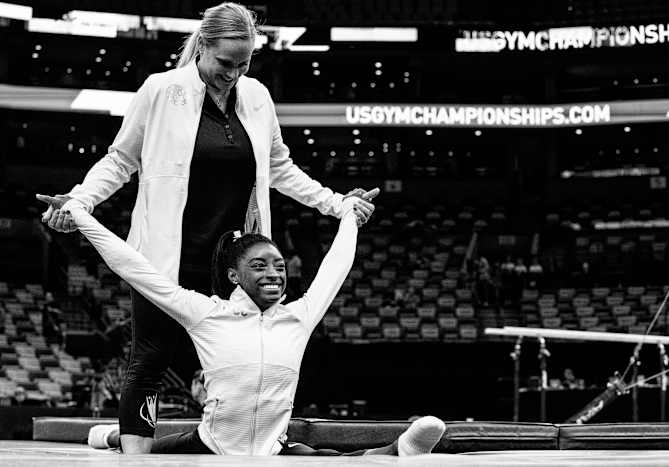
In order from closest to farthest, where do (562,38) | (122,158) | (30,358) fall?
(122,158) → (30,358) → (562,38)

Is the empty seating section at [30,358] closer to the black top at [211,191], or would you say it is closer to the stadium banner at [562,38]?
the black top at [211,191]

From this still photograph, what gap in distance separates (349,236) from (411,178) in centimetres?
2215

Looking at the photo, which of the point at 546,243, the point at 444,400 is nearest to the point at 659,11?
the point at 546,243

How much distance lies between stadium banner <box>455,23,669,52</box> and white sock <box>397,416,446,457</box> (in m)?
20.4

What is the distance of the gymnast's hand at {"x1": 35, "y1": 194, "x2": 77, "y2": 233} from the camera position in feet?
10.2

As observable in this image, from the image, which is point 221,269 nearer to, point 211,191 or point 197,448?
point 211,191

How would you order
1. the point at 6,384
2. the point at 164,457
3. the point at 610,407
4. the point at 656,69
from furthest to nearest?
the point at 656,69 < the point at 6,384 < the point at 610,407 < the point at 164,457

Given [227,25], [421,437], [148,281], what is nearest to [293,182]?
[227,25]

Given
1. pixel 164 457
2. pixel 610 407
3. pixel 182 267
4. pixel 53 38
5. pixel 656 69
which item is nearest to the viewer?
pixel 164 457

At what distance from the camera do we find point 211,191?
3258 mm

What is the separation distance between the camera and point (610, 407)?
37.7ft

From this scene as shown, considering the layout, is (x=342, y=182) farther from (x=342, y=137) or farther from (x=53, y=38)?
(x=53, y=38)

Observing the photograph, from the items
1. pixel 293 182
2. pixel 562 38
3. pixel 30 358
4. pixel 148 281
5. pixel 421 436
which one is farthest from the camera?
pixel 562 38

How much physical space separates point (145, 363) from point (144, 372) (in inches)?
1.1
